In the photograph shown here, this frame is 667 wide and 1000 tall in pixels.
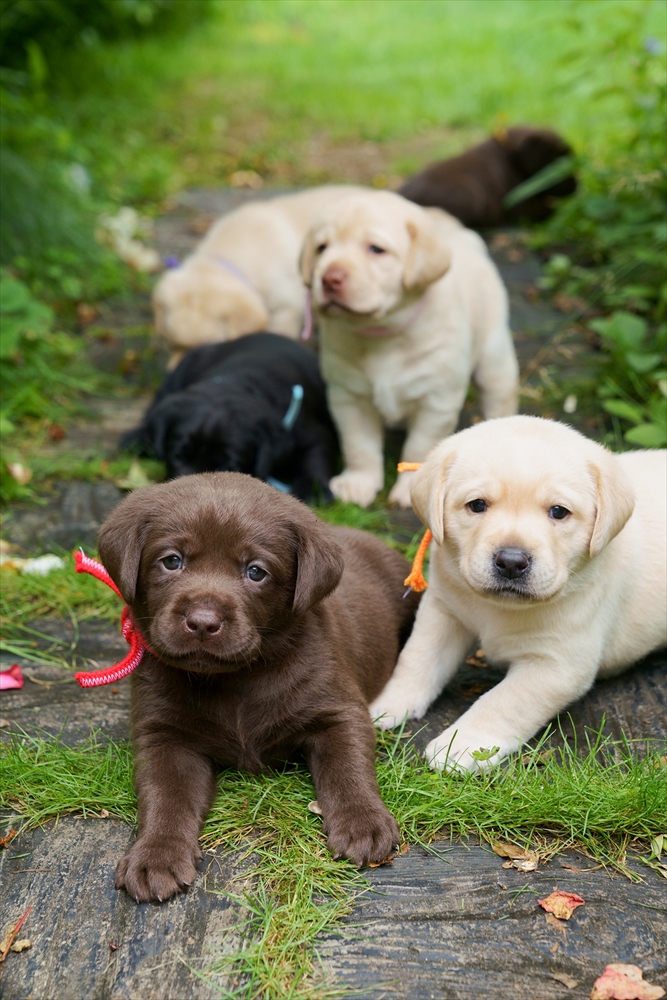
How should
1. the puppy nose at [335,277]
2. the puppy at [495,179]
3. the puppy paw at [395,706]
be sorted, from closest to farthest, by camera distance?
the puppy paw at [395,706] < the puppy nose at [335,277] < the puppy at [495,179]

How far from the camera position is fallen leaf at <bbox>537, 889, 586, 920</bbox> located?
8.86 feet

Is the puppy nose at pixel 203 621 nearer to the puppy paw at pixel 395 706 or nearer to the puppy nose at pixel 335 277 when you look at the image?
the puppy paw at pixel 395 706

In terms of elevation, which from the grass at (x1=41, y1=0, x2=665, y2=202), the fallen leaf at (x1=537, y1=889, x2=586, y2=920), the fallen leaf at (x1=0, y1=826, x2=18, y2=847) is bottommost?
the grass at (x1=41, y1=0, x2=665, y2=202)

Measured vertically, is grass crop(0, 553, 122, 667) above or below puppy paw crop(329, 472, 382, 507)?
above

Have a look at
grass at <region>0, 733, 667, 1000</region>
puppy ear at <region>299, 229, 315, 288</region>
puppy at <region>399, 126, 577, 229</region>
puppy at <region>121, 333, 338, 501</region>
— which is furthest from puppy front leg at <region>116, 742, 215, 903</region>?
puppy at <region>399, 126, 577, 229</region>

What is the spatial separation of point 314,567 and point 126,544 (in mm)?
533

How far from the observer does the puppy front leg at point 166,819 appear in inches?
106

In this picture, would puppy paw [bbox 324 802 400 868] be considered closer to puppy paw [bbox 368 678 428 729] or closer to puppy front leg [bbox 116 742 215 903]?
puppy front leg [bbox 116 742 215 903]

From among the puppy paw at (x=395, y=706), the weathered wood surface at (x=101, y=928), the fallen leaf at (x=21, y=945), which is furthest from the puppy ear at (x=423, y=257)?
the fallen leaf at (x=21, y=945)

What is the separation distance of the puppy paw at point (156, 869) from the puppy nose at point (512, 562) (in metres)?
1.16

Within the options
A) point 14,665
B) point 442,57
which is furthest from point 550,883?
point 442,57

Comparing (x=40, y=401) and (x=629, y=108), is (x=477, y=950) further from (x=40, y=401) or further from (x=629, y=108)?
(x=629, y=108)

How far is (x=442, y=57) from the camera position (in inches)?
573

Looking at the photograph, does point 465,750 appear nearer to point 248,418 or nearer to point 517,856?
point 517,856
